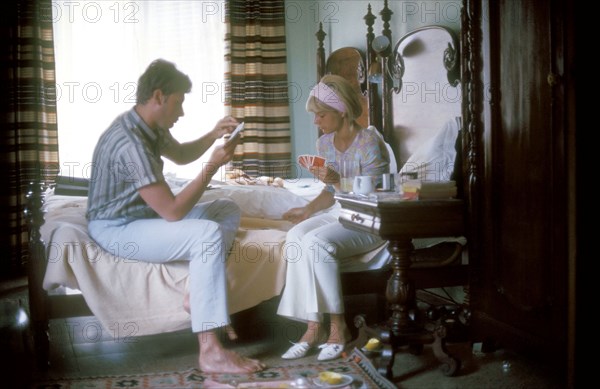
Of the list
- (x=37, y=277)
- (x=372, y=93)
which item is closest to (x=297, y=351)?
(x=37, y=277)

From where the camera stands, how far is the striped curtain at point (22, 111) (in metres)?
4.88

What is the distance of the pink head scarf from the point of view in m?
3.28

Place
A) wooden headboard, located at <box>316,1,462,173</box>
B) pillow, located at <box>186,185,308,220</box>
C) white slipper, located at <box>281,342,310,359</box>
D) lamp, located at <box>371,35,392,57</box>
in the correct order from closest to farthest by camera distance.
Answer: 1. white slipper, located at <box>281,342,310,359</box>
2. wooden headboard, located at <box>316,1,462,173</box>
3. pillow, located at <box>186,185,308,220</box>
4. lamp, located at <box>371,35,392,57</box>

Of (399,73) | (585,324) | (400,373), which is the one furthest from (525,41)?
(399,73)

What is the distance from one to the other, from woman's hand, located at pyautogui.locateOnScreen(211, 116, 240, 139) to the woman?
43 centimetres

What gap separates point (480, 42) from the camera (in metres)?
2.59

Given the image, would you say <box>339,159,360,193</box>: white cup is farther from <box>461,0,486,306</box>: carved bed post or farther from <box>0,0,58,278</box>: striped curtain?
<box>0,0,58,278</box>: striped curtain

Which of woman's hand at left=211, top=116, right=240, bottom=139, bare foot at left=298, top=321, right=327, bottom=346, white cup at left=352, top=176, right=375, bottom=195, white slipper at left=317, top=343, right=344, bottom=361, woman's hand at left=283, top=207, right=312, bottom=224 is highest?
woman's hand at left=211, top=116, right=240, bottom=139

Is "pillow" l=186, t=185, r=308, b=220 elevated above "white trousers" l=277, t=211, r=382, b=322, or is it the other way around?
"pillow" l=186, t=185, r=308, b=220

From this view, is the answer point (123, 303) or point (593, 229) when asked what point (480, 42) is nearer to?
point (593, 229)

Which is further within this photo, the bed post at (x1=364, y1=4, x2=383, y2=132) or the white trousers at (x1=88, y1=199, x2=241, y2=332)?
the bed post at (x1=364, y1=4, x2=383, y2=132)

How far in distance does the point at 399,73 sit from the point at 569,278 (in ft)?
6.92

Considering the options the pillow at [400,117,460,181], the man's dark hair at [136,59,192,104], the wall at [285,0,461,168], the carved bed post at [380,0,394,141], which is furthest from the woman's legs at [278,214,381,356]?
the wall at [285,0,461,168]

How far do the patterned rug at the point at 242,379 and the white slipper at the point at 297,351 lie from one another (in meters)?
0.10
